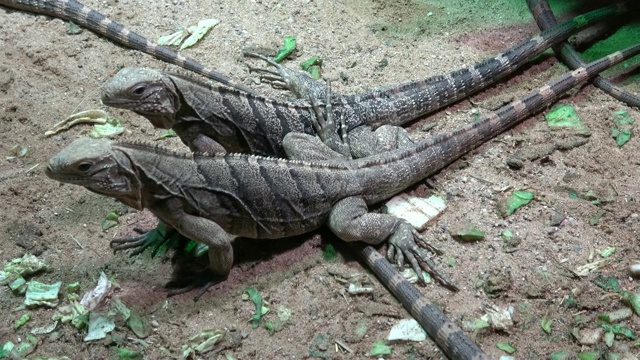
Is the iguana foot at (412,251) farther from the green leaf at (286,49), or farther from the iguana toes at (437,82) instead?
the green leaf at (286,49)

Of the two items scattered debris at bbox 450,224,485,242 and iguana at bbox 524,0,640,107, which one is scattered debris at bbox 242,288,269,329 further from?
iguana at bbox 524,0,640,107

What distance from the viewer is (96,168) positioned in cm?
302

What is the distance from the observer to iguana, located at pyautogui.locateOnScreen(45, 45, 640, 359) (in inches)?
121

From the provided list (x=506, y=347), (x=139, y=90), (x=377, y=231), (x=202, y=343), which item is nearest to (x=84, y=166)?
(x=139, y=90)

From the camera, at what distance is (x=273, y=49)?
539cm

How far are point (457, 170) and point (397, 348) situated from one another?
1614 millimetres

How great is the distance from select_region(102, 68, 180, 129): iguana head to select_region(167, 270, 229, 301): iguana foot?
115 cm

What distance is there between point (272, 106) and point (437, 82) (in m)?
1.45

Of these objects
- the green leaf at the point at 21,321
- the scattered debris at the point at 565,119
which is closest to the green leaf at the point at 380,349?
the green leaf at the point at 21,321

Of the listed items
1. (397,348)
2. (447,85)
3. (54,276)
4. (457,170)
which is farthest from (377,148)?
(54,276)

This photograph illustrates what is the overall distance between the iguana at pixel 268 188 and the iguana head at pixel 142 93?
59 cm

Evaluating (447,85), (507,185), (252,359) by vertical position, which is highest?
(447,85)

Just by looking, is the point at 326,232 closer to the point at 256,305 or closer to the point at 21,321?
the point at 256,305

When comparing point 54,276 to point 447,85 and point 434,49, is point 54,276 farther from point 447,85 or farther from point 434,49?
point 434,49
